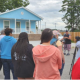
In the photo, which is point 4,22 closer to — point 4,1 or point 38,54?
point 4,1

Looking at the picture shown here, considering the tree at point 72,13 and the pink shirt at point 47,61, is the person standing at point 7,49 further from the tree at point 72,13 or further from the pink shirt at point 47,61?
the tree at point 72,13

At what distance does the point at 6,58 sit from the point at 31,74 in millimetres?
1136

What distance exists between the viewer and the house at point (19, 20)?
2285cm

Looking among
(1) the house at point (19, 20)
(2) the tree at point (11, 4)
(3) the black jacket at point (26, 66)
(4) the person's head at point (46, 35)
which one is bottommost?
(3) the black jacket at point (26, 66)

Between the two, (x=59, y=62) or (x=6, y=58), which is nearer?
(x=59, y=62)

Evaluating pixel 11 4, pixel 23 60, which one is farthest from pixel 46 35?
pixel 11 4

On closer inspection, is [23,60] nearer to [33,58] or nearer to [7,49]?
[33,58]

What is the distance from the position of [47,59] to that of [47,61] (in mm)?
57

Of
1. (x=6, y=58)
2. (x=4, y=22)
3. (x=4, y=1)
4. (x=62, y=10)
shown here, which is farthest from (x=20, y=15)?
(x=6, y=58)

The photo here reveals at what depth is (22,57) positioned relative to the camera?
2.93 m

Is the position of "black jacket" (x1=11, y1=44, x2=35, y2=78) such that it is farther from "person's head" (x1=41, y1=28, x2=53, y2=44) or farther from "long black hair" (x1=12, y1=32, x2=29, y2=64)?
"person's head" (x1=41, y1=28, x2=53, y2=44)

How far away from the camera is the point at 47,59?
2.40 m

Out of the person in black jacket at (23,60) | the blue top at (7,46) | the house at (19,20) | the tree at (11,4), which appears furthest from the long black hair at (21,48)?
the tree at (11,4)

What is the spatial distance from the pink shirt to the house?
20366 millimetres
